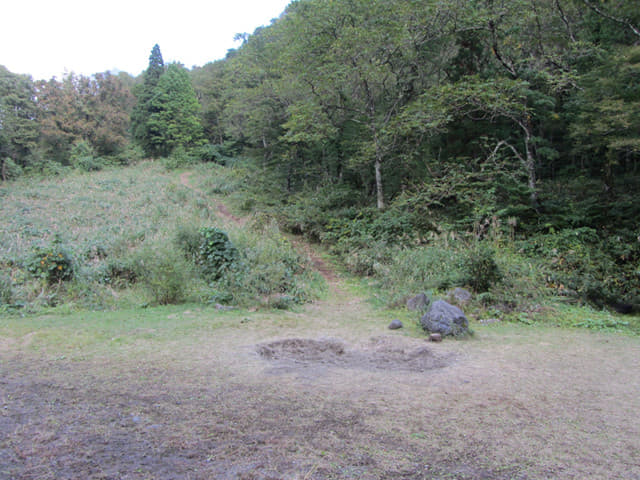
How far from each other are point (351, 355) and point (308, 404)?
1.90 metres

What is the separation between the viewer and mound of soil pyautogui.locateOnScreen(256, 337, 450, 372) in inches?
193

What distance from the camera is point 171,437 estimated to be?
2.85 meters

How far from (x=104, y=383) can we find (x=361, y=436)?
2.63 metres

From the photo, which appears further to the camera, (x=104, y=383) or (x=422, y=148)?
(x=422, y=148)

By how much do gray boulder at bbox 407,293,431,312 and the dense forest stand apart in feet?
2.22

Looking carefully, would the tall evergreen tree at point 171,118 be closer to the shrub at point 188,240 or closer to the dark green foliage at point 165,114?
the dark green foliage at point 165,114

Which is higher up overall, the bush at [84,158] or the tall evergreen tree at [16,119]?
the tall evergreen tree at [16,119]

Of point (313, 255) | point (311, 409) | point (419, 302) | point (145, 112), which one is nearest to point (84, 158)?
point (145, 112)

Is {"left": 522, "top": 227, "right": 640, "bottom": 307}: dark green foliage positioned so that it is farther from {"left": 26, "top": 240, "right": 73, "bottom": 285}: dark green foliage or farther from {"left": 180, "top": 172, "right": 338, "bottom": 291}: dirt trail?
{"left": 26, "top": 240, "right": 73, "bottom": 285}: dark green foliage

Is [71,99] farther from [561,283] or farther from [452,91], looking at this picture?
[561,283]

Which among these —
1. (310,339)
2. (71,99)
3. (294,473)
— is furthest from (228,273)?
(71,99)

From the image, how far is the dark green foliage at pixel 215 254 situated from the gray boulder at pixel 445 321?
456 centimetres

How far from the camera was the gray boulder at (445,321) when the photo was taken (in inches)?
239

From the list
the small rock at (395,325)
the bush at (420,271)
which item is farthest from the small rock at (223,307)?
the bush at (420,271)
